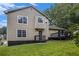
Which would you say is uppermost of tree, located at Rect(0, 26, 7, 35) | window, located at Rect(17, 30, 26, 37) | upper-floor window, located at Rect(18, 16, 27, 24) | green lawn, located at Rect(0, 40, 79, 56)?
upper-floor window, located at Rect(18, 16, 27, 24)

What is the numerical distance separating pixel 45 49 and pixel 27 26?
48 centimetres

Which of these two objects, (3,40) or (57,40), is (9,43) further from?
(57,40)

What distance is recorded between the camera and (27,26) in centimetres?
984

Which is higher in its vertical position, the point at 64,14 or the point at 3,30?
the point at 64,14

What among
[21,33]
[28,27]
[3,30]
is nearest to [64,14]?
[28,27]

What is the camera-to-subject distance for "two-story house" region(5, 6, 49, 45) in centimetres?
979

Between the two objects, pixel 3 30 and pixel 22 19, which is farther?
pixel 22 19

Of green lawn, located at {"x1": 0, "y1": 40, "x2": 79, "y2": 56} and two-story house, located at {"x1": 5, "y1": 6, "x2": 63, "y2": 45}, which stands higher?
two-story house, located at {"x1": 5, "y1": 6, "x2": 63, "y2": 45}

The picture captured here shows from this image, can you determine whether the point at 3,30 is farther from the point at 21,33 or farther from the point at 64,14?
the point at 64,14

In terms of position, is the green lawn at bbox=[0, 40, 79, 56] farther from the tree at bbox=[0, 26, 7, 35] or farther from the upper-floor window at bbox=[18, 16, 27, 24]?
the upper-floor window at bbox=[18, 16, 27, 24]

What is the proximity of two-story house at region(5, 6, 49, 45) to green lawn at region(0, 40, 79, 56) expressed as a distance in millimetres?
113

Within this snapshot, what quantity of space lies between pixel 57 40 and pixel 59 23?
284 millimetres

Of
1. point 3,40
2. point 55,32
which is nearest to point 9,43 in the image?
point 3,40

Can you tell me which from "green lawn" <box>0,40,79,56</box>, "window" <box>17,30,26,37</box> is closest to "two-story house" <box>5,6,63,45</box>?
"window" <box>17,30,26,37</box>
